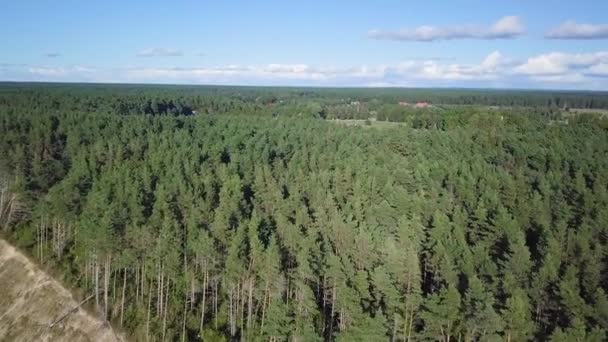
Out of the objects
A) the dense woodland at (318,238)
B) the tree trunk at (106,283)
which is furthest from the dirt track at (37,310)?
the dense woodland at (318,238)

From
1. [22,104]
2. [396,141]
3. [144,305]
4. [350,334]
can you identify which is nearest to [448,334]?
[350,334]

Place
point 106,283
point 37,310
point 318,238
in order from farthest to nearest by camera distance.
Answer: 1. point 318,238
2. point 37,310
3. point 106,283

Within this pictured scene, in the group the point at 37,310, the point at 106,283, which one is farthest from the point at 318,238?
the point at 37,310

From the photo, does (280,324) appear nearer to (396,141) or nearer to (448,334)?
(448,334)

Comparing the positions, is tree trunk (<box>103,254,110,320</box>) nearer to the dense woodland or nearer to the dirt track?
the dense woodland

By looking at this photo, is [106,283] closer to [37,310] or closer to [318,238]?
[37,310]

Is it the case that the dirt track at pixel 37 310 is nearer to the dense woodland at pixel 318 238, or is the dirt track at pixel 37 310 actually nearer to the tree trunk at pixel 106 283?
the tree trunk at pixel 106 283
